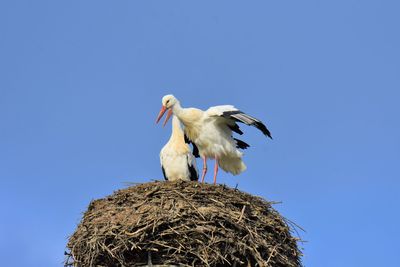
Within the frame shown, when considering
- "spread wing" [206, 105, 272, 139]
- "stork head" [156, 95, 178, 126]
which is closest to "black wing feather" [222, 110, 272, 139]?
"spread wing" [206, 105, 272, 139]

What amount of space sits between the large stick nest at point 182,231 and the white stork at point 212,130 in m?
1.78

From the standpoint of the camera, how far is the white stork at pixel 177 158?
11625 millimetres

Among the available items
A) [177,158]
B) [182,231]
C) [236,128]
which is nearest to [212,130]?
[236,128]

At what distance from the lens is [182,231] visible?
8.70 meters

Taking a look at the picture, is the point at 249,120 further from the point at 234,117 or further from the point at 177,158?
the point at 177,158

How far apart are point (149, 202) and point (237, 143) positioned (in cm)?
279

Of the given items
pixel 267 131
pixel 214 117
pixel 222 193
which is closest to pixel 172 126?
pixel 214 117

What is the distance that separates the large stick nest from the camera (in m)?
8.70

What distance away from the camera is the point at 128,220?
8.88 metres

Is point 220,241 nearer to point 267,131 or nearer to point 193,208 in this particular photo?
point 193,208

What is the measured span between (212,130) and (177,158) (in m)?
0.77

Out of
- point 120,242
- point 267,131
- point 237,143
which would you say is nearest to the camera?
point 120,242

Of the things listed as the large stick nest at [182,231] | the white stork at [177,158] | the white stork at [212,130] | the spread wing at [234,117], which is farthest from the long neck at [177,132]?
the large stick nest at [182,231]

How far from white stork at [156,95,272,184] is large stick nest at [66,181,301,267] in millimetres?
1781
